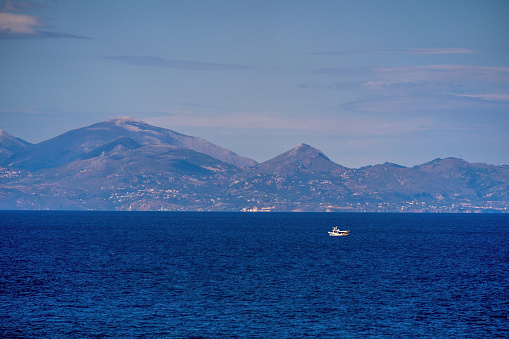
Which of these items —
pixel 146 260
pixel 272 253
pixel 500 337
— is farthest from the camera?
pixel 272 253

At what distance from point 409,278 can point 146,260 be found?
185ft

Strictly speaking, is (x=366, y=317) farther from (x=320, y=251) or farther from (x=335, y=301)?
(x=320, y=251)

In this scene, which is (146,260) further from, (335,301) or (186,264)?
(335,301)

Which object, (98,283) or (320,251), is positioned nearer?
(98,283)

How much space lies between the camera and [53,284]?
100500 millimetres

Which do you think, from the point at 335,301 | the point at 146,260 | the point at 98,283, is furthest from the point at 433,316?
the point at 146,260

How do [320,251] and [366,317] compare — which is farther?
[320,251]

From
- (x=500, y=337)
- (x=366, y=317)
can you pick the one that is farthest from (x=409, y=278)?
(x=500, y=337)

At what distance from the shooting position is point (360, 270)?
403ft

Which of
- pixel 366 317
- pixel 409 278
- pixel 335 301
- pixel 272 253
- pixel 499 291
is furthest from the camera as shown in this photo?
pixel 272 253

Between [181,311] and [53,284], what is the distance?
97.1ft

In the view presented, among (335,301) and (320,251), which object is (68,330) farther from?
(320,251)

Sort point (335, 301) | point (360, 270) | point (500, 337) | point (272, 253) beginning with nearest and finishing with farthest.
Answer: point (500, 337)
point (335, 301)
point (360, 270)
point (272, 253)

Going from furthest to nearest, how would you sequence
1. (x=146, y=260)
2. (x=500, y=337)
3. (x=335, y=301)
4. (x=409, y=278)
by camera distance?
(x=146, y=260) → (x=409, y=278) → (x=335, y=301) → (x=500, y=337)
